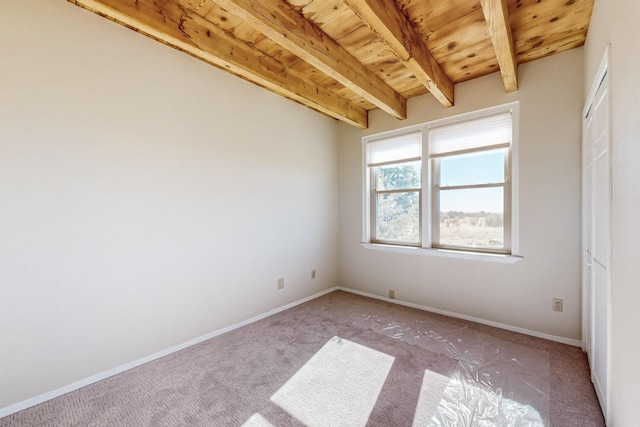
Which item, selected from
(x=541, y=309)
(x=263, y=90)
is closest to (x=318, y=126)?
(x=263, y=90)

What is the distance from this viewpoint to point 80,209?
1916 mm

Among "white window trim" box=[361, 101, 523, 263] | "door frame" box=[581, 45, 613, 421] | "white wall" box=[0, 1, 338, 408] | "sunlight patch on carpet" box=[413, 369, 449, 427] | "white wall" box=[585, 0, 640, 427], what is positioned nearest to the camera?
"white wall" box=[585, 0, 640, 427]

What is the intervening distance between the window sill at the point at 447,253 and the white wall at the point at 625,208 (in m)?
1.37

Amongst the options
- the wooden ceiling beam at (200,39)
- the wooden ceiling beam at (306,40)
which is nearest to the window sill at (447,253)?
the wooden ceiling beam at (306,40)

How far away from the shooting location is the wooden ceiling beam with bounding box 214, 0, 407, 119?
1691mm

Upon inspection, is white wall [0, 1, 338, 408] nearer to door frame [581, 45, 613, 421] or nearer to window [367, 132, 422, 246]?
window [367, 132, 422, 246]

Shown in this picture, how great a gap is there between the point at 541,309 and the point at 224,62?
3700mm

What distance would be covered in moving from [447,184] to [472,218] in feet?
1.61

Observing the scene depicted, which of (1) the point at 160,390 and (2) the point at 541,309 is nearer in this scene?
(1) the point at 160,390

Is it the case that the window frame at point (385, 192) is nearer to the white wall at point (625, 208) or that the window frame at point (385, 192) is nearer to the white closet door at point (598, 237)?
the white closet door at point (598, 237)

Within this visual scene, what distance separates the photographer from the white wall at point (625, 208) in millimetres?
1079

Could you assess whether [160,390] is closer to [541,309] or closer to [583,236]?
[541,309]

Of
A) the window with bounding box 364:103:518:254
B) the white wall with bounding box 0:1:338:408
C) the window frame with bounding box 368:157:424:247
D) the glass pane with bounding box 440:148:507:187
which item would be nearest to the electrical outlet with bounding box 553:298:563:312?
the window with bounding box 364:103:518:254

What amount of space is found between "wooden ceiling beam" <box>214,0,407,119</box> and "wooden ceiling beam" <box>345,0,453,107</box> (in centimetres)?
50
